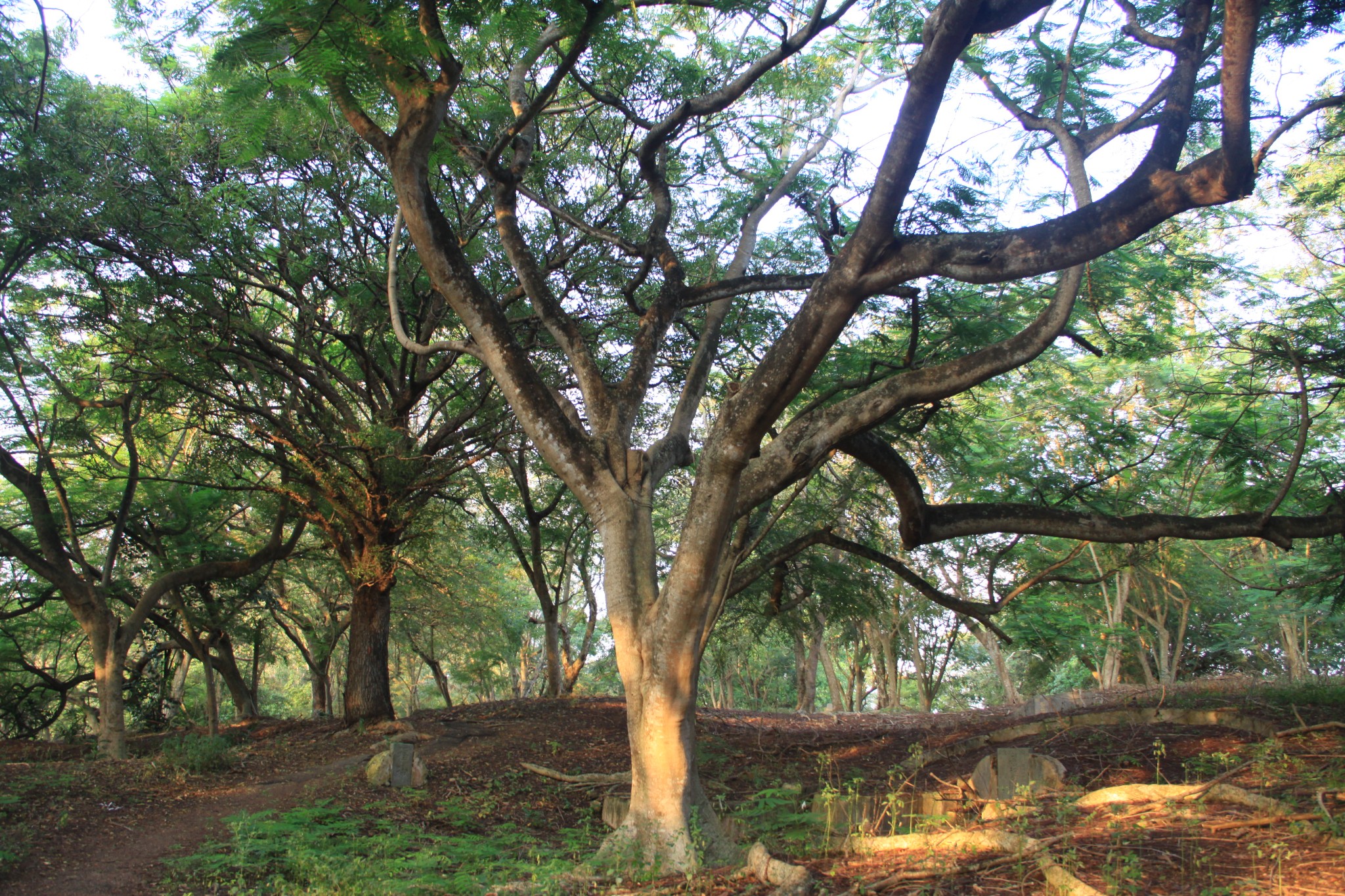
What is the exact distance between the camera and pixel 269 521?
48.8 ft

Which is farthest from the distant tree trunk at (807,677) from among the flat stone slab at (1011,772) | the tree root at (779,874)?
the tree root at (779,874)

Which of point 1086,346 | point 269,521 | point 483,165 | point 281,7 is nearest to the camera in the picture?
point 281,7

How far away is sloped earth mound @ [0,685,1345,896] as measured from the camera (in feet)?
12.1

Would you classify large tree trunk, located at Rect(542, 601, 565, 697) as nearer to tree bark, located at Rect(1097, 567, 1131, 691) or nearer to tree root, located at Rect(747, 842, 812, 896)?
tree root, located at Rect(747, 842, 812, 896)

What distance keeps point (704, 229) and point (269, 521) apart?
9.43 meters

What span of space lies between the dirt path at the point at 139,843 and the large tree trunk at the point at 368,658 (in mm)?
2206

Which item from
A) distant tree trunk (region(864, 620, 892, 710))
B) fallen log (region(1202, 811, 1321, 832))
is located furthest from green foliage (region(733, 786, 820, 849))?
distant tree trunk (region(864, 620, 892, 710))

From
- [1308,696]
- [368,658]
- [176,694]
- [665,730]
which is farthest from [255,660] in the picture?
[1308,696]

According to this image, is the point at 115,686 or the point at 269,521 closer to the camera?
the point at 115,686

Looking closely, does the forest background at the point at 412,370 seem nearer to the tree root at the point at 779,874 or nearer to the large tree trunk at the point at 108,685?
the large tree trunk at the point at 108,685

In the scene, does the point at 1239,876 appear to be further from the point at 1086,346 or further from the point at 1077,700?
the point at 1077,700

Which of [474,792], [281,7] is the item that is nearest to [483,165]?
[281,7]

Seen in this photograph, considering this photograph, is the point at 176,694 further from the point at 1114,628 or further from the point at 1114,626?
the point at 1114,626

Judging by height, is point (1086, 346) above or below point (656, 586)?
above
